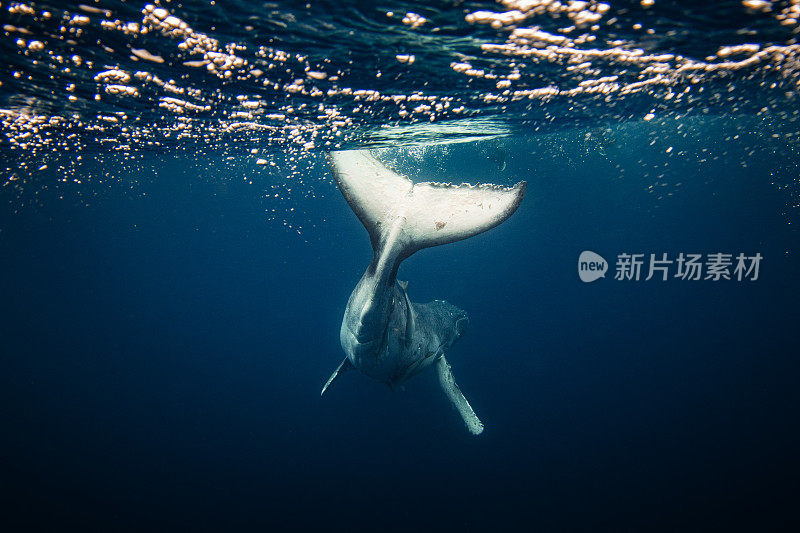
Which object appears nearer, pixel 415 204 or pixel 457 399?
pixel 415 204

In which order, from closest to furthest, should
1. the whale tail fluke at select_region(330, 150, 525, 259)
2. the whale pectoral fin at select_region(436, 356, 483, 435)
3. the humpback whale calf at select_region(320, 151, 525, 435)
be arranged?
the whale tail fluke at select_region(330, 150, 525, 259)
the humpback whale calf at select_region(320, 151, 525, 435)
the whale pectoral fin at select_region(436, 356, 483, 435)

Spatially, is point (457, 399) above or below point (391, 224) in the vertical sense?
below

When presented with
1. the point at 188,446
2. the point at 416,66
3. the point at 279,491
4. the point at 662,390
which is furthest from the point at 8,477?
the point at 662,390

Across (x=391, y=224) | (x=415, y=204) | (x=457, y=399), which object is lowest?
(x=457, y=399)

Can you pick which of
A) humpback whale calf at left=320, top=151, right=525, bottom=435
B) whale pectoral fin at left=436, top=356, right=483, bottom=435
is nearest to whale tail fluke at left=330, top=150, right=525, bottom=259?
humpback whale calf at left=320, top=151, right=525, bottom=435

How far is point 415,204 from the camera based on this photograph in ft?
17.0

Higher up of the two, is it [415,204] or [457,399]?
[415,204]

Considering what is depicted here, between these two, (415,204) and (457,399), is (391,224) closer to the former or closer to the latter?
(415,204)

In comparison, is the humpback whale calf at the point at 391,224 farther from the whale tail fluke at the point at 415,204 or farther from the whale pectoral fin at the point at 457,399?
the whale pectoral fin at the point at 457,399

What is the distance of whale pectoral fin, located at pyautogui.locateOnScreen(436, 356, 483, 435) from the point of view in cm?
760

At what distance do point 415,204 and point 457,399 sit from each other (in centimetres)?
533

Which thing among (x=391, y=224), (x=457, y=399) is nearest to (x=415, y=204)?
(x=391, y=224)

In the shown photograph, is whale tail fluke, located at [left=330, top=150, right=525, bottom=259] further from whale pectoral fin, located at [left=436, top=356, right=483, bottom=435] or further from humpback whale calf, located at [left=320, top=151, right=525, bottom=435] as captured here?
whale pectoral fin, located at [left=436, top=356, right=483, bottom=435]

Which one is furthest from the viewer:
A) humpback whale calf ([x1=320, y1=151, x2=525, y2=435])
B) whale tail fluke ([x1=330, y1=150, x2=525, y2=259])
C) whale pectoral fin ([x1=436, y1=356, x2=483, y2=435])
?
whale pectoral fin ([x1=436, y1=356, x2=483, y2=435])
